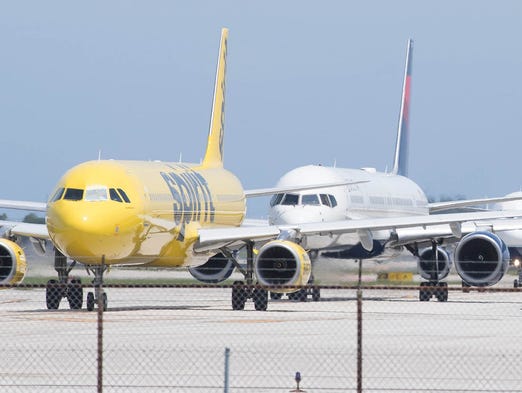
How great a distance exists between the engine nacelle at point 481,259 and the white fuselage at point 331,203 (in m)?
3.58

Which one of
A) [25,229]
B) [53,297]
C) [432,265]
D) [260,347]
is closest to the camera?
[260,347]

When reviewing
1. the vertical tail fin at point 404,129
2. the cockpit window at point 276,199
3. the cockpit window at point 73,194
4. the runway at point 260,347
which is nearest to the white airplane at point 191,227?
the cockpit window at point 73,194

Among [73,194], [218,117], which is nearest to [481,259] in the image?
[218,117]

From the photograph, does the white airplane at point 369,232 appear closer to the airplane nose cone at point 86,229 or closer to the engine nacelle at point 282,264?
the engine nacelle at point 282,264

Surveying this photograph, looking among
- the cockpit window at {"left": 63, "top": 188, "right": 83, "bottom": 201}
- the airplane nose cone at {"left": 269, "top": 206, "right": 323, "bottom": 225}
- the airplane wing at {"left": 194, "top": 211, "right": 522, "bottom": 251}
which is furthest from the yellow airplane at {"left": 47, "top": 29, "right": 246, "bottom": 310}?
the airplane nose cone at {"left": 269, "top": 206, "right": 323, "bottom": 225}

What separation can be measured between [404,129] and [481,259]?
20.6 meters

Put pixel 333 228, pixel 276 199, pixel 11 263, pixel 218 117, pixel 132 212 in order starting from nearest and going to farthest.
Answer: pixel 132 212 < pixel 11 263 < pixel 333 228 < pixel 276 199 < pixel 218 117

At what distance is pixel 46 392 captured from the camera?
16.7 meters

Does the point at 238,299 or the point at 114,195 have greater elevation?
the point at 114,195

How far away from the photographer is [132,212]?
32062 millimetres

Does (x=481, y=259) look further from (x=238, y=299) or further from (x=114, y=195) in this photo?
(x=114, y=195)

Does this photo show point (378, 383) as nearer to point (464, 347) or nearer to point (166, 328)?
point (464, 347)

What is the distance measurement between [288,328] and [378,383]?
29.8ft

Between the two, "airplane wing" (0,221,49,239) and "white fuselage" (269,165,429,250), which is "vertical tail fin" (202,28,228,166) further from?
"airplane wing" (0,221,49,239)
